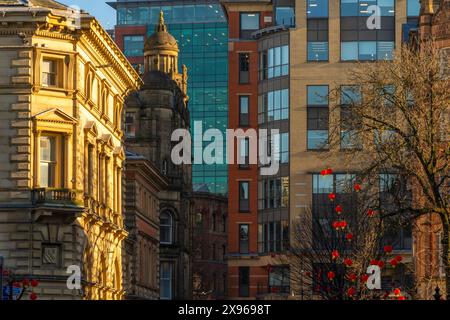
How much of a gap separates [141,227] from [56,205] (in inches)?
1380

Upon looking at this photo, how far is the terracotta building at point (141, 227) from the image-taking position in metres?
91.2

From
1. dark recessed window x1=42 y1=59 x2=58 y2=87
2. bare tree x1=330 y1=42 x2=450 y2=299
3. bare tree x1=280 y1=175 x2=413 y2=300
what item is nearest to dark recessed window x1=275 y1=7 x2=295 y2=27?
bare tree x1=280 y1=175 x2=413 y2=300

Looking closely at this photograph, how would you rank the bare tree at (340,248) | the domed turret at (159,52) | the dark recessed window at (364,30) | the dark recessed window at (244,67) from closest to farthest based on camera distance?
the bare tree at (340,248), the dark recessed window at (364,30), the dark recessed window at (244,67), the domed turret at (159,52)

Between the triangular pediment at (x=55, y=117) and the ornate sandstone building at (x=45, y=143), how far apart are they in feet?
0.14

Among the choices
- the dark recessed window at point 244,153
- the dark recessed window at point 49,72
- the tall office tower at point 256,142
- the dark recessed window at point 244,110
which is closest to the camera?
the dark recessed window at point 49,72

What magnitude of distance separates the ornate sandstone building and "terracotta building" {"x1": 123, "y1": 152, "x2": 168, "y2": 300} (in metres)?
20.4

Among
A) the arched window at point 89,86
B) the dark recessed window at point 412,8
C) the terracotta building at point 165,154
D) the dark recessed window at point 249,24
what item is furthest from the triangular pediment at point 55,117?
the dark recessed window at point 249,24

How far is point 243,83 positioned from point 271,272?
17050 millimetres

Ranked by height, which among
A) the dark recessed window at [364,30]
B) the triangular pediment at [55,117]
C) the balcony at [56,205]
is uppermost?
the dark recessed window at [364,30]

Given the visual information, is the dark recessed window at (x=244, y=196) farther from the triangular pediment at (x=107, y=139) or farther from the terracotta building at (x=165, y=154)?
the triangular pediment at (x=107, y=139)

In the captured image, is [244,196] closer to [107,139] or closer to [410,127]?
[107,139]

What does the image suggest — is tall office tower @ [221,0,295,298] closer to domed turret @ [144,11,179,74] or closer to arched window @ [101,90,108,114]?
domed turret @ [144,11,179,74]

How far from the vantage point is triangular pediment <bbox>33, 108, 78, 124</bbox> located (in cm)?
6272

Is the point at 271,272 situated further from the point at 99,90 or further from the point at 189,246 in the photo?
the point at 99,90
